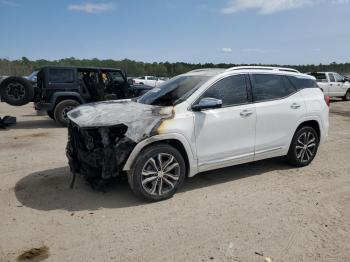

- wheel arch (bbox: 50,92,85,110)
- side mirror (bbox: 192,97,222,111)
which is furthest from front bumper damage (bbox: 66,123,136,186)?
wheel arch (bbox: 50,92,85,110)

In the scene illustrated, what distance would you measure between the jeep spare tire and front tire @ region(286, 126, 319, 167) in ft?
25.6

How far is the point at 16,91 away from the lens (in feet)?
34.3

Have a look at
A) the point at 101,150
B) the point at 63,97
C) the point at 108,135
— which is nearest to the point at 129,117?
the point at 108,135

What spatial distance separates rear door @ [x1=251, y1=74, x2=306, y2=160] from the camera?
5570 mm

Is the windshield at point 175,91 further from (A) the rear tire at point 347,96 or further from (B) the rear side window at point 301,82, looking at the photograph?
(A) the rear tire at point 347,96

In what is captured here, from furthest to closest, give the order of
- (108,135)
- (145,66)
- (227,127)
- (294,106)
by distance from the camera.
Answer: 1. (145,66)
2. (294,106)
3. (227,127)
4. (108,135)

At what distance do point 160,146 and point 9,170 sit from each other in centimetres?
312

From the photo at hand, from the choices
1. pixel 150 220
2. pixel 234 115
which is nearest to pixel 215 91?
pixel 234 115

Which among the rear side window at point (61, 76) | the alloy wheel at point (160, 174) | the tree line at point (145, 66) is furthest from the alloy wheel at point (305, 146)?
the tree line at point (145, 66)

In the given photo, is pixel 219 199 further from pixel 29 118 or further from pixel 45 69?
pixel 29 118

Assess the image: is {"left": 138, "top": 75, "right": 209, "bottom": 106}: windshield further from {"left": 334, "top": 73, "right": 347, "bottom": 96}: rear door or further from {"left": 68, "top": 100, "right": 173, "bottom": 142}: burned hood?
{"left": 334, "top": 73, "right": 347, "bottom": 96}: rear door

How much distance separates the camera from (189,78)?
5.59 m

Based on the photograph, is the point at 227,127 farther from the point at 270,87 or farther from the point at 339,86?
the point at 339,86

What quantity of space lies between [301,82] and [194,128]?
2.59 metres
